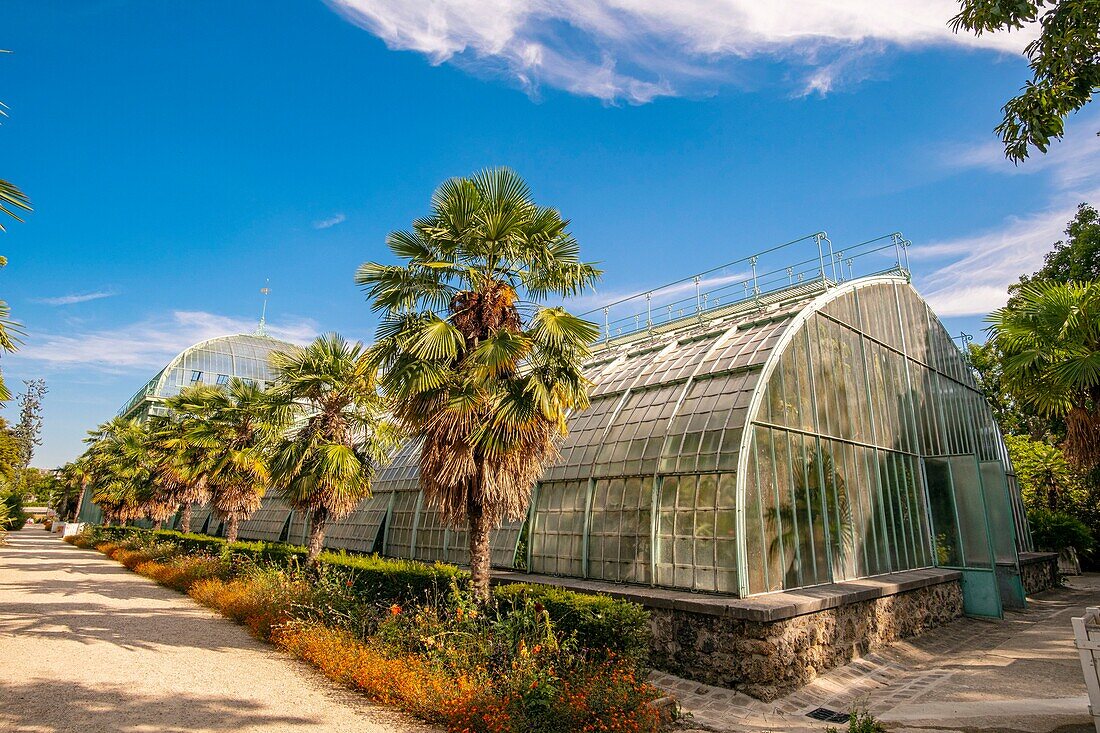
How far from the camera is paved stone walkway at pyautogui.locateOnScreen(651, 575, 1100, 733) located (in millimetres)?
8570

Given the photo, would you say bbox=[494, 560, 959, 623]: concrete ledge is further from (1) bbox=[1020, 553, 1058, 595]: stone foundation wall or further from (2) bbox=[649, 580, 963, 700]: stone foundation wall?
(1) bbox=[1020, 553, 1058, 595]: stone foundation wall

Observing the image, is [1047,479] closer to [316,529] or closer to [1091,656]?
[1091,656]

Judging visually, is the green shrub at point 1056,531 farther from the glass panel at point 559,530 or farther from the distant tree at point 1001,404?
the glass panel at point 559,530

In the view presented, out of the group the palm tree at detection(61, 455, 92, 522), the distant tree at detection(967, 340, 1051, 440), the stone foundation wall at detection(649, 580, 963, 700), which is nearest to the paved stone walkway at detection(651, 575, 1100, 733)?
the stone foundation wall at detection(649, 580, 963, 700)

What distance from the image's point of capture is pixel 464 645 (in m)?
9.66

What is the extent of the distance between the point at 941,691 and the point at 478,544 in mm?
9036

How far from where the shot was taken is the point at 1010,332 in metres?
13.0

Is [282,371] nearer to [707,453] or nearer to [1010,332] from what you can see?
[707,453]

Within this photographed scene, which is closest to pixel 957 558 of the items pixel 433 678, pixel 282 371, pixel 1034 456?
pixel 433 678

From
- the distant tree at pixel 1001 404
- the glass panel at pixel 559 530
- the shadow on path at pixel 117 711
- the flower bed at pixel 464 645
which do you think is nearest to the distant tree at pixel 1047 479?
the distant tree at pixel 1001 404

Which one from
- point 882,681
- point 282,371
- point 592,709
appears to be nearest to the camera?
point 592,709

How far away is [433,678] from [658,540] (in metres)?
5.77

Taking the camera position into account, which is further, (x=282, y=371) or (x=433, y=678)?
(x=282, y=371)

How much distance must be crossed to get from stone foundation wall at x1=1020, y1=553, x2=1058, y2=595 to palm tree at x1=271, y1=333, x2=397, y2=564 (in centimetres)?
2391
